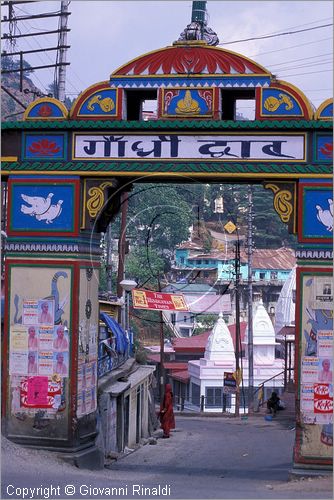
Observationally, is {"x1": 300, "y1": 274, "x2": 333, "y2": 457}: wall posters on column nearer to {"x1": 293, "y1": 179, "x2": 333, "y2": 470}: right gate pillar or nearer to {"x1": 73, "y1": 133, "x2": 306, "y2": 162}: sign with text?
{"x1": 293, "y1": 179, "x2": 333, "y2": 470}: right gate pillar

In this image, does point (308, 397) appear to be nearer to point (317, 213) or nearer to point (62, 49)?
point (317, 213)

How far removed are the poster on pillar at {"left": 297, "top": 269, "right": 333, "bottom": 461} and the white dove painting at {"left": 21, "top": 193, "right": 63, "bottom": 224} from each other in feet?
13.0

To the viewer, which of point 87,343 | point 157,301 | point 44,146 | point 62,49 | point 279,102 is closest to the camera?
point 279,102

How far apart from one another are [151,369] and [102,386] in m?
8.20

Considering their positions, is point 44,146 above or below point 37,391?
above

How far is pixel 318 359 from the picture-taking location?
50.8ft

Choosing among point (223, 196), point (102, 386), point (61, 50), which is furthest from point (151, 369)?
point (223, 196)

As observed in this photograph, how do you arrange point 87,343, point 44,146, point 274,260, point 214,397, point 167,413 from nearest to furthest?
point 44,146 < point 87,343 < point 167,413 < point 214,397 < point 274,260

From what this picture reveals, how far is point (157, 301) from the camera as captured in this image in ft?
86.8

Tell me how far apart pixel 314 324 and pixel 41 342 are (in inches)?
169

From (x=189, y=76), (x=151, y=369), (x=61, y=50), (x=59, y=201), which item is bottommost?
(x=151, y=369)

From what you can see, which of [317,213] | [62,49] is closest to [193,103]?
[317,213]

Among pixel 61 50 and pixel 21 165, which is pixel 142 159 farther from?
pixel 61 50

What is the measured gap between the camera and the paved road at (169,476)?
13.8 metres
